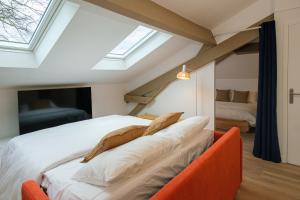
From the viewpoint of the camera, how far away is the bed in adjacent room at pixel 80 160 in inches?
43.4

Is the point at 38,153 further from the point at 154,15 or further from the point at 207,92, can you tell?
the point at 207,92

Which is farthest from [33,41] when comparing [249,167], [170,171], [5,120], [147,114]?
[249,167]

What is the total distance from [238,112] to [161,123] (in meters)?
3.04

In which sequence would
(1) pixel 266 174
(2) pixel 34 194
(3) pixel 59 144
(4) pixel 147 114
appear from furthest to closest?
(4) pixel 147 114 < (1) pixel 266 174 < (3) pixel 59 144 < (2) pixel 34 194

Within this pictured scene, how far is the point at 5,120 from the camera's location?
2756 mm

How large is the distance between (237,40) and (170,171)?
8.68 feet

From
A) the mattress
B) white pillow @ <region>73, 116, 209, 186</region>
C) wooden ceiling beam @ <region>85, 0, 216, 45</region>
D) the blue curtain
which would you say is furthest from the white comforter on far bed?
the blue curtain

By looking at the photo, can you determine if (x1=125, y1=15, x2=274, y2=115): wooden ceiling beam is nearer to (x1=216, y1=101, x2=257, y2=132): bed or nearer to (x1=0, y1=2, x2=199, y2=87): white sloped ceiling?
(x1=0, y1=2, x2=199, y2=87): white sloped ceiling

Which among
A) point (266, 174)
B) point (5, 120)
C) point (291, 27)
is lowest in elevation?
point (266, 174)

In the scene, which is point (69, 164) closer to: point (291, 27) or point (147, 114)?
point (147, 114)

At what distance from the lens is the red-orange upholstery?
1054 millimetres

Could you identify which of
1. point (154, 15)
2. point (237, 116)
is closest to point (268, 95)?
point (237, 116)

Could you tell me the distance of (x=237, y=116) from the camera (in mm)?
4453

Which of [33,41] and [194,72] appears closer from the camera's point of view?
[33,41]
